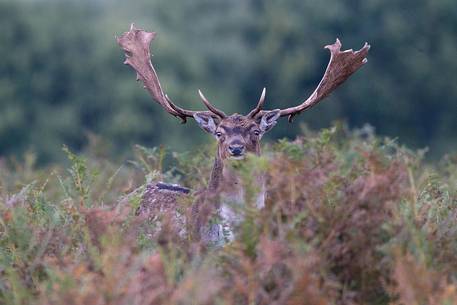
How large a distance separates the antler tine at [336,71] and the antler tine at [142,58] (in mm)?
1018

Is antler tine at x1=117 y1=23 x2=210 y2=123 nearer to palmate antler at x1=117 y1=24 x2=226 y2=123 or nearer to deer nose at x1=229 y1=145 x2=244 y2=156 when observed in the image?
palmate antler at x1=117 y1=24 x2=226 y2=123

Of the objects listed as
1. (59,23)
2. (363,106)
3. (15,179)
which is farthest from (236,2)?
(15,179)

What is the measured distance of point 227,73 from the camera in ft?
173

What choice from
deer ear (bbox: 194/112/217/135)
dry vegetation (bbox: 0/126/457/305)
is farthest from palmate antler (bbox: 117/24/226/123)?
dry vegetation (bbox: 0/126/457/305)

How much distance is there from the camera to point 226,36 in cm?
5516

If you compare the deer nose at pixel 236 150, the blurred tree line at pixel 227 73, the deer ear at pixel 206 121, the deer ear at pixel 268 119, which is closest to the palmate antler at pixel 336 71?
the deer ear at pixel 268 119

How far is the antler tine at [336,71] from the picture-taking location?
1133 centimetres

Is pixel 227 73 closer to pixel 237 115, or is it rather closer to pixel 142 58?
pixel 142 58

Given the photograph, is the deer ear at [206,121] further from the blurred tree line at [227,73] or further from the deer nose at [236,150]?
the blurred tree line at [227,73]

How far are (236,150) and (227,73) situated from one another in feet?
140

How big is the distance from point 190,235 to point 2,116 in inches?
1478

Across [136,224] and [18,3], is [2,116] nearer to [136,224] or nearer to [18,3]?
[18,3]

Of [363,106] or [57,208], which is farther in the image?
[363,106]

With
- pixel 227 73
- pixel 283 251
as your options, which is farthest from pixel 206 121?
pixel 227 73
